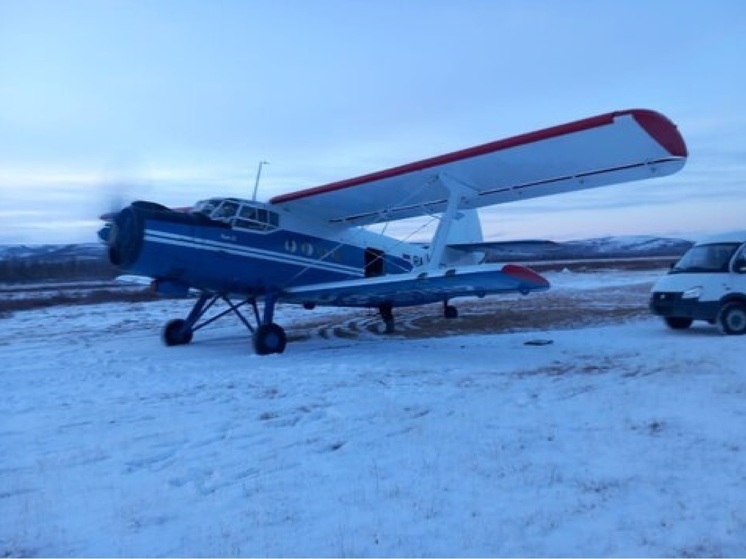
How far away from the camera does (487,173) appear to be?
1148 cm

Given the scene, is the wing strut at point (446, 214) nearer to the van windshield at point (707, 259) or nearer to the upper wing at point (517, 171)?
the upper wing at point (517, 171)

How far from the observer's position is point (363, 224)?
575 inches

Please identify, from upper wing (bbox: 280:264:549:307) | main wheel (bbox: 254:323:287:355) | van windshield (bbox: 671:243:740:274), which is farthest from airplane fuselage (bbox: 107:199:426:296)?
van windshield (bbox: 671:243:740:274)

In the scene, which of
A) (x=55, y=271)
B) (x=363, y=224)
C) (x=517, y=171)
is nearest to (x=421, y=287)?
(x=517, y=171)

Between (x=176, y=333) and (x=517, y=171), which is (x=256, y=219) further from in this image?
(x=517, y=171)

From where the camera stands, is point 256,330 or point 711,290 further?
point 711,290

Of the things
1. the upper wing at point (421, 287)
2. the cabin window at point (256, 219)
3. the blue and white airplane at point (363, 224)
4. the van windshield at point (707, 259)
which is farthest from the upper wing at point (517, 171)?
the van windshield at point (707, 259)

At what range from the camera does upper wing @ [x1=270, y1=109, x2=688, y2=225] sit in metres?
9.20

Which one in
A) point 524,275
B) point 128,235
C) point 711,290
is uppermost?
point 128,235

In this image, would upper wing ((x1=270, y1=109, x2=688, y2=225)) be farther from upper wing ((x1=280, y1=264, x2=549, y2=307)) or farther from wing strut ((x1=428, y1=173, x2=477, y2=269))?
upper wing ((x1=280, y1=264, x2=549, y2=307))

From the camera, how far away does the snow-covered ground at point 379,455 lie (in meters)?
3.76

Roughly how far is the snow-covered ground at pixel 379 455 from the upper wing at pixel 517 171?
2981 millimetres

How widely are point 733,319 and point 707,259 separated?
1529 mm

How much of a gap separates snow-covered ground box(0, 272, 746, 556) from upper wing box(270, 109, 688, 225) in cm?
298
